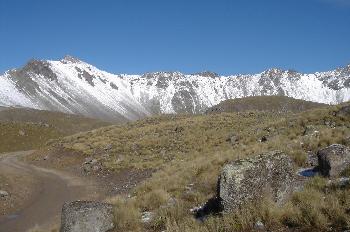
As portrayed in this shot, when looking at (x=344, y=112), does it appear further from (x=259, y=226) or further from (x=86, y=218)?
(x=86, y=218)

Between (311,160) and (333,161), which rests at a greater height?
(333,161)

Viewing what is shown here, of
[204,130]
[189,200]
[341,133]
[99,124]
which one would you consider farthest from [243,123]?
[99,124]

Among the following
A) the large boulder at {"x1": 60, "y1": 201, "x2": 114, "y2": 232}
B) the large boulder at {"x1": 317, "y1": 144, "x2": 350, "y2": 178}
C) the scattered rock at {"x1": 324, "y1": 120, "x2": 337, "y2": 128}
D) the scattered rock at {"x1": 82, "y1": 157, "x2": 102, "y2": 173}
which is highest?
the scattered rock at {"x1": 324, "y1": 120, "x2": 337, "y2": 128}

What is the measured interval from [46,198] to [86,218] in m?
17.3

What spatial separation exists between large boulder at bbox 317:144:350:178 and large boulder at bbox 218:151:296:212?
178cm

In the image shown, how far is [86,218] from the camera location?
1241 centimetres

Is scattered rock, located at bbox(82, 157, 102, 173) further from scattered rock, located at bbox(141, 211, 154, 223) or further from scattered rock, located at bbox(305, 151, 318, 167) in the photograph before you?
A: scattered rock, located at bbox(305, 151, 318, 167)

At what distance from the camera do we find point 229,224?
998 centimetres

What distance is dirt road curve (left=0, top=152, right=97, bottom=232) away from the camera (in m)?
21.1

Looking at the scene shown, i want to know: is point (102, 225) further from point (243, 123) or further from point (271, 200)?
point (243, 123)

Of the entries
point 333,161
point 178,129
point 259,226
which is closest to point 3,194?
point 333,161

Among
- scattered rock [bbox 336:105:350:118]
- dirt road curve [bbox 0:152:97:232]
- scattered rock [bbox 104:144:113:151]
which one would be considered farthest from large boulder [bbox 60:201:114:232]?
scattered rock [bbox 104:144:113:151]

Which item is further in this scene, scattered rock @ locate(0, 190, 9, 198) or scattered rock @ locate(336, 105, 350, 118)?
scattered rock @ locate(336, 105, 350, 118)

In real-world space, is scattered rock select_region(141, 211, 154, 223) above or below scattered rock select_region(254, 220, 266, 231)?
below
